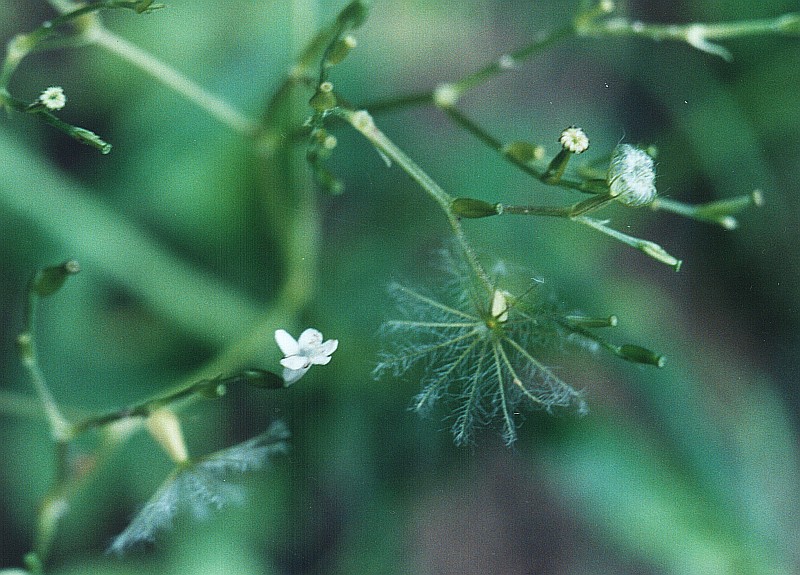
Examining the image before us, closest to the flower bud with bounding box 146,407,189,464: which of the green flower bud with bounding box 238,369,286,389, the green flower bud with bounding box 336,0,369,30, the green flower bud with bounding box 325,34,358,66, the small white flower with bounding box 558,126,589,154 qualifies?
the green flower bud with bounding box 238,369,286,389

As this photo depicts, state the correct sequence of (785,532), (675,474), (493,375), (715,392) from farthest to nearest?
(715,392) → (785,532) → (675,474) → (493,375)

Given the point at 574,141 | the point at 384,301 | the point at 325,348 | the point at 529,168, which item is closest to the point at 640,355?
the point at 574,141

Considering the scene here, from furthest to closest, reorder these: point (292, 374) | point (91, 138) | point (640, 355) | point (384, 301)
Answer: point (384, 301)
point (292, 374)
point (640, 355)
point (91, 138)

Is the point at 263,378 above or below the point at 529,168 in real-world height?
below

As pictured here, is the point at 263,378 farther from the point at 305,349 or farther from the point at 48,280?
the point at 48,280

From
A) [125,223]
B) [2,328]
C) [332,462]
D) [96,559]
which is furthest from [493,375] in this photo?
[2,328]

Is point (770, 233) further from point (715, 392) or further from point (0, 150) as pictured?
point (0, 150)
